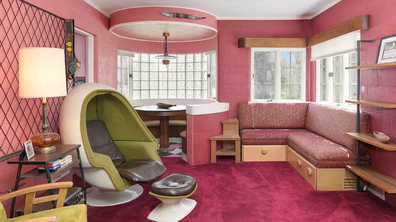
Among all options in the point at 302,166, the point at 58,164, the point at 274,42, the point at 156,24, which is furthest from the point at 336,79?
the point at 58,164

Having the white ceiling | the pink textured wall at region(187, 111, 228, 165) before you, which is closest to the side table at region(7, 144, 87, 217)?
the pink textured wall at region(187, 111, 228, 165)

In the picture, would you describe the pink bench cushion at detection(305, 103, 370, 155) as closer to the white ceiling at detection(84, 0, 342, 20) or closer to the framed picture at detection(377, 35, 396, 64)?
the framed picture at detection(377, 35, 396, 64)

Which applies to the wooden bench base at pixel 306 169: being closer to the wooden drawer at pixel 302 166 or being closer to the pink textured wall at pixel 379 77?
the wooden drawer at pixel 302 166

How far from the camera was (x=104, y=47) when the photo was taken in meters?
5.00

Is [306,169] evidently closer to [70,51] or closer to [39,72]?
[39,72]

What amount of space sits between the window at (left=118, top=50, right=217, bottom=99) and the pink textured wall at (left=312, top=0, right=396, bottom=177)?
3331 millimetres

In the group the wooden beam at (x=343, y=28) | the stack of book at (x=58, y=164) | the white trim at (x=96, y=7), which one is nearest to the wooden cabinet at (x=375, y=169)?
the wooden beam at (x=343, y=28)

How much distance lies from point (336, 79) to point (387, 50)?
4.75 feet

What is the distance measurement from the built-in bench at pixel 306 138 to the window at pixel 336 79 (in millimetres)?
264

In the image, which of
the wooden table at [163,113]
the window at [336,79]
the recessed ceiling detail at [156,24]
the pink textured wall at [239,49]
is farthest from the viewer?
the pink textured wall at [239,49]

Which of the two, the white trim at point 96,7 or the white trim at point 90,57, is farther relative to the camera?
the white trim at point 90,57

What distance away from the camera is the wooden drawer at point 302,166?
345 cm

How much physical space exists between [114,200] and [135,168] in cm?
45

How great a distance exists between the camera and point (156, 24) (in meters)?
4.88
